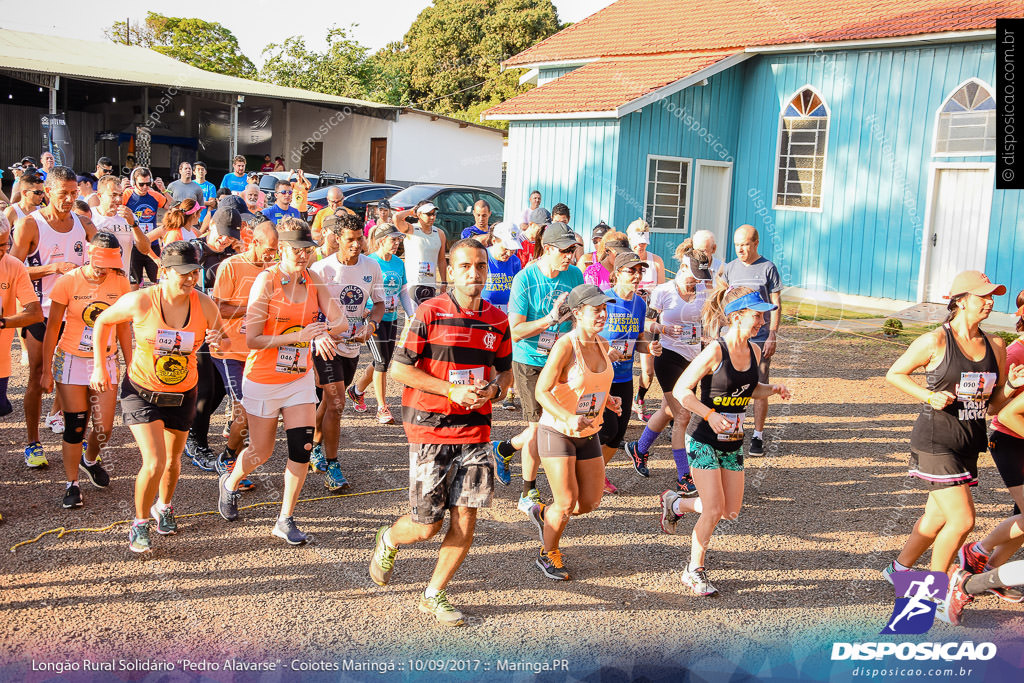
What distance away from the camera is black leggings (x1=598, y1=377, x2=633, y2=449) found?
5.99m

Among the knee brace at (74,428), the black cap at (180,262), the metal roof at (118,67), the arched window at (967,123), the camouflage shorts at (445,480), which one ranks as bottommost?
the knee brace at (74,428)

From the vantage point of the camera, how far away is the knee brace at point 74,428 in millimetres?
5848

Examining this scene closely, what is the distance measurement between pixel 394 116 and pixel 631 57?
15366mm

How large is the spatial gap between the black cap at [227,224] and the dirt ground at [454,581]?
1.91m

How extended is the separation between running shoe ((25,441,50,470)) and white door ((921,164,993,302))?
14.2m

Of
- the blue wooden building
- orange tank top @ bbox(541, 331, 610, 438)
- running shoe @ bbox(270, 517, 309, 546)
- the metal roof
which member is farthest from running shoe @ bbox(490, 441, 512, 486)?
the metal roof

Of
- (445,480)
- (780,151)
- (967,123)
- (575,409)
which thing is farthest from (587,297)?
(780,151)

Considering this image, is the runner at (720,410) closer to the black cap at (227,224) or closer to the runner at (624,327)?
the runner at (624,327)

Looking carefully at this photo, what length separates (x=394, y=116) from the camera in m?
A: 33.0

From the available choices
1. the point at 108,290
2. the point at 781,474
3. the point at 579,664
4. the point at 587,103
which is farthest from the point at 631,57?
the point at 579,664

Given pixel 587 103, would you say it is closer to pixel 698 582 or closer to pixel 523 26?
pixel 698 582

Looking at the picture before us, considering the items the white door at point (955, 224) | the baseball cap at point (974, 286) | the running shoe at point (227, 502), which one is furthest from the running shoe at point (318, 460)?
the white door at point (955, 224)

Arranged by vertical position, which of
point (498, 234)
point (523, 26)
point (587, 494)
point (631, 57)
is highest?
point (523, 26)

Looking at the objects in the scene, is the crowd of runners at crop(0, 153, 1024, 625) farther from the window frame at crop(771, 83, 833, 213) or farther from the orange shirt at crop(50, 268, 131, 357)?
the window frame at crop(771, 83, 833, 213)
